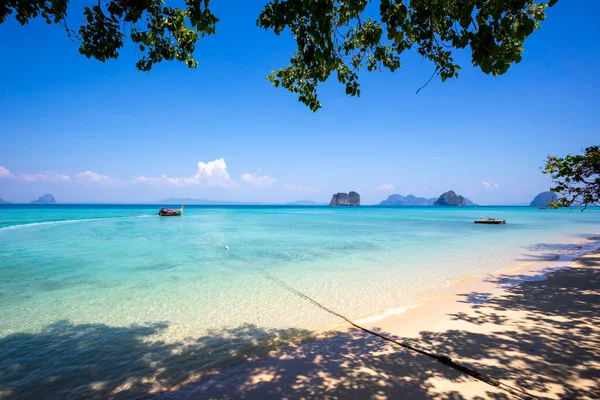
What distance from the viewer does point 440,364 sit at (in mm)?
5086

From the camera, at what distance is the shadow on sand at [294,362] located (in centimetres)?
460

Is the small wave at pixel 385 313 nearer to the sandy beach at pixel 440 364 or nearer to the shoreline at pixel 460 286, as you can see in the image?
the shoreline at pixel 460 286

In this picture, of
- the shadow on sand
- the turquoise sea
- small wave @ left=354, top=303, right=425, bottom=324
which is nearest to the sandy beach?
the shadow on sand

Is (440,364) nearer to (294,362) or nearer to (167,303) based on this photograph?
(294,362)

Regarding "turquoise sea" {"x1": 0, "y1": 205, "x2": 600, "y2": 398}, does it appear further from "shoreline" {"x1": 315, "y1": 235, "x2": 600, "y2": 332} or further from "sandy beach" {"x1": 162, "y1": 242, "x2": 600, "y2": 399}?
"sandy beach" {"x1": 162, "y1": 242, "x2": 600, "y2": 399}

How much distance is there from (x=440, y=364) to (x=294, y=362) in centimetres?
280

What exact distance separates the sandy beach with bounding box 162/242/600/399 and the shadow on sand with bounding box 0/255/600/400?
0.02 metres

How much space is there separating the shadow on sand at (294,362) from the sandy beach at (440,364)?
0.07ft

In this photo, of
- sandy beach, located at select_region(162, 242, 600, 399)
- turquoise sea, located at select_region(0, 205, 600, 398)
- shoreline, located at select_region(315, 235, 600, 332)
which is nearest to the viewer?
sandy beach, located at select_region(162, 242, 600, 399)

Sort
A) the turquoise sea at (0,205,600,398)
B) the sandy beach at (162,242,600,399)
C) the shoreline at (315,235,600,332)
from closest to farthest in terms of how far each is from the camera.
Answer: the sandy beach at (162,242,600,399)
the turquoise sea at (0,205,600,398)
the shoreline at (315,235,600,332)

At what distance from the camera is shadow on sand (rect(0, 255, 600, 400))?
460 centimetres

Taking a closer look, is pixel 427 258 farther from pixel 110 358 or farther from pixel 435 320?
pixel 110 358

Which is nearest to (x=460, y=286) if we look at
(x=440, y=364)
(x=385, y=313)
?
(x=385, y=313)

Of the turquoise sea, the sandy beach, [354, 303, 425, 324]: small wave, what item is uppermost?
the sandy beach
